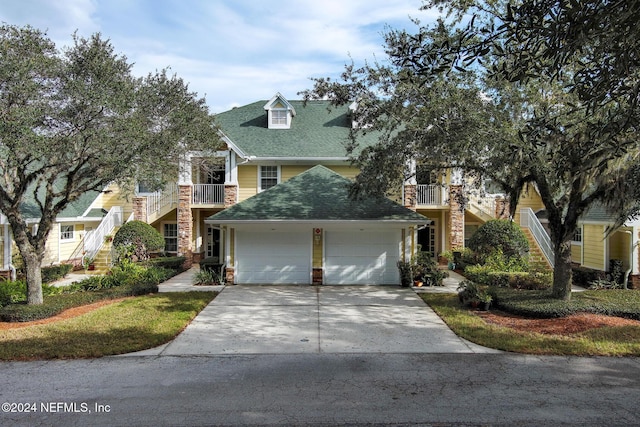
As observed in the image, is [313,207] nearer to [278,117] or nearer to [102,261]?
[278,117]

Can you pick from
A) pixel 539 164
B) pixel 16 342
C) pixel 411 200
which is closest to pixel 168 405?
pixel 16 342

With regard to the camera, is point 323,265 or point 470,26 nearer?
point 470,26

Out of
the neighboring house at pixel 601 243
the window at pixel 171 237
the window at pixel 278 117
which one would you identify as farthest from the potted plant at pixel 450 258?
the window at pixel 171 237

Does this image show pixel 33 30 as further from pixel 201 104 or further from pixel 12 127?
pixel 201 104

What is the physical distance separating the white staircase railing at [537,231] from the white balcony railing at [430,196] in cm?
361

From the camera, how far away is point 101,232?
1903cm

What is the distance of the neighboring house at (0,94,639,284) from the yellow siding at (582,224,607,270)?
42 mm

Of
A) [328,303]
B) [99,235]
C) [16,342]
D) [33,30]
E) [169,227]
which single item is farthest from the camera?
[169,227]

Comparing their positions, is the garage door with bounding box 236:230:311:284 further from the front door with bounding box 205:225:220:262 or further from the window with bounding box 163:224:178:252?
the window with bounding box 163:224:178:252

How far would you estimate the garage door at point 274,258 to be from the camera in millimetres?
15164

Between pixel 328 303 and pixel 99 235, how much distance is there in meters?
12.4

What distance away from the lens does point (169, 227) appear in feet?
71.0

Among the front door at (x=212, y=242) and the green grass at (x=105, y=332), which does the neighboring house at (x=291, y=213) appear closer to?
the front door at (x=212, y=242)

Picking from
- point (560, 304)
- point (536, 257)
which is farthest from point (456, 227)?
point (560, 304)
